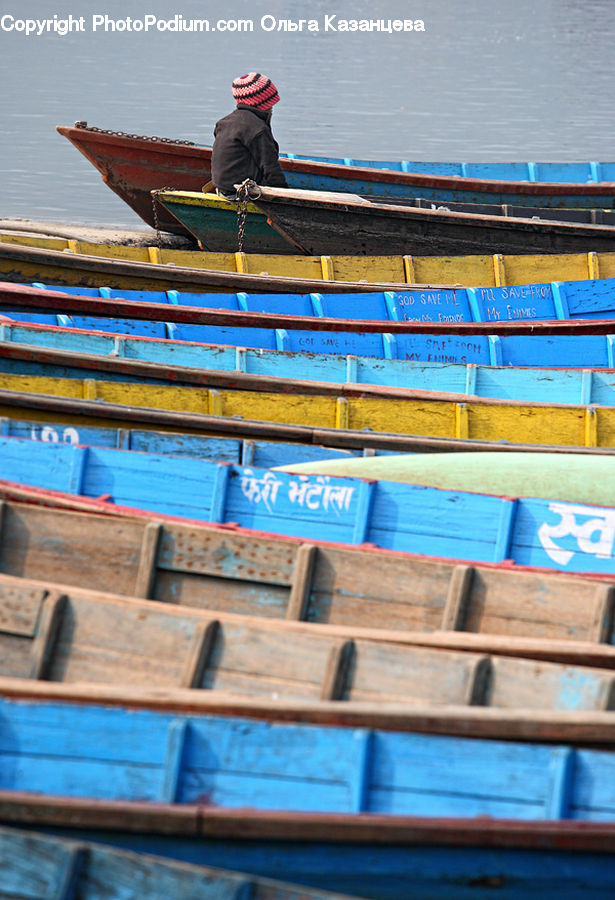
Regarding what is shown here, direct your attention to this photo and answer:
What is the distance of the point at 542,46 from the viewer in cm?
5612

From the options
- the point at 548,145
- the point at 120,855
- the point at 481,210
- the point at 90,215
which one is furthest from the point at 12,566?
the point at 548,145

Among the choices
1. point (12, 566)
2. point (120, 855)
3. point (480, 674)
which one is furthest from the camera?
point (12, 566)

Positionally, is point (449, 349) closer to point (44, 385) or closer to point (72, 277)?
point (44, 385)

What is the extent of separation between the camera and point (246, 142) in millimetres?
12828

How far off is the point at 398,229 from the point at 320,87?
3140 centimetres

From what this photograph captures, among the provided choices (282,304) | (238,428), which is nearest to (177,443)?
(238,428)

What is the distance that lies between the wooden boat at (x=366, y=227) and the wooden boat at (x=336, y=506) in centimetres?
664

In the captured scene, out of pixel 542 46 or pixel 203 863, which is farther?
pixel 542 46

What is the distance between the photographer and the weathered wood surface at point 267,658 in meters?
4.71

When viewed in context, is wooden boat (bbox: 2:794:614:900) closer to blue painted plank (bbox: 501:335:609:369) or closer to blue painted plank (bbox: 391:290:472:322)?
blue painted plank (bbox: 501:335:609:369)

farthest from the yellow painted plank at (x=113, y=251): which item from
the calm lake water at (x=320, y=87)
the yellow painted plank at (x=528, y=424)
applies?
the calm lake water at (x=320, y=87)

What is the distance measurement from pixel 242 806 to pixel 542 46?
2309 inches

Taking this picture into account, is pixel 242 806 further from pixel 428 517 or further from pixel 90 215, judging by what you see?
pixel 90 215

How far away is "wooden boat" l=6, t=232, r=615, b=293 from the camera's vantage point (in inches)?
432
